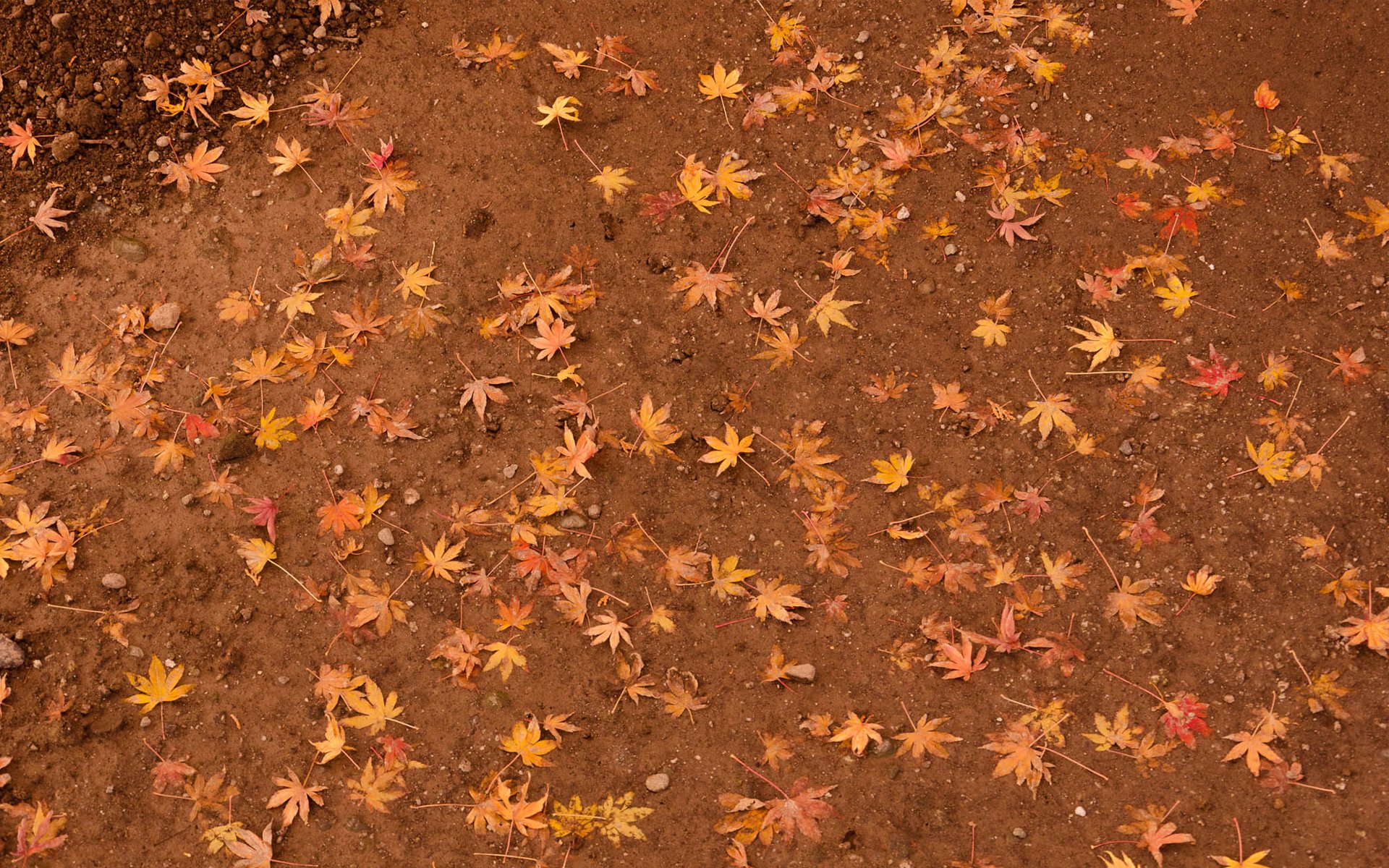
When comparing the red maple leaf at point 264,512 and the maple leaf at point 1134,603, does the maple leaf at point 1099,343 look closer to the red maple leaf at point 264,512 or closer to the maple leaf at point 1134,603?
the maple leaf at point 1134,603

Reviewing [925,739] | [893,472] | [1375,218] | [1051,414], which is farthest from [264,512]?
[1375,218]

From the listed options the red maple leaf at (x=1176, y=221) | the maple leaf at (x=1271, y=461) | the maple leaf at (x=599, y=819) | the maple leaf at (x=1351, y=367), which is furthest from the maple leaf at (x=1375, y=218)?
the maple leaf at (x=599, y=819)

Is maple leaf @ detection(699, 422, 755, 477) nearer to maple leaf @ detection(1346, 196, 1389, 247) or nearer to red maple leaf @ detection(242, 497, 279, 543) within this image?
red maple leaf @ detection(242, 497, 279, 543)

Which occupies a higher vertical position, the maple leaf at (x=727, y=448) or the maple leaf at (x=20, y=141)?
the maple leaf at (x=20, y=141)

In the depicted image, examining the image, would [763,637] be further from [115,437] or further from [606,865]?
[115,437]

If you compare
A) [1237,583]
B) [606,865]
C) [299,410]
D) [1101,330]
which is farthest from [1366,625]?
[299,410]

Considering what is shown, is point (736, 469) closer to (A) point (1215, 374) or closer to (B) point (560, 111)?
(B) point (560, 111)
